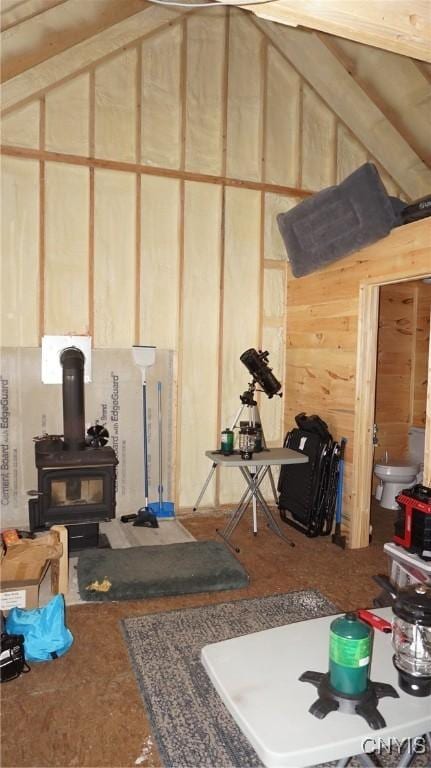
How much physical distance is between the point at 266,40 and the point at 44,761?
5571 millimetres

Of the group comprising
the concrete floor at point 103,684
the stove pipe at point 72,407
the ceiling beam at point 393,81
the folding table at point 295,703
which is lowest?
the concrete floor at point 103,684

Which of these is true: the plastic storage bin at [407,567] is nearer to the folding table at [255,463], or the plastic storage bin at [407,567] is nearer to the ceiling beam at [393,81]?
the folding table at [255,463]

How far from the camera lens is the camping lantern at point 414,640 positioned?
Answer: 4.38ft

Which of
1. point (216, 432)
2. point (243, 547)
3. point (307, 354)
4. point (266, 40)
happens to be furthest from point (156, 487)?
point (266, 40)

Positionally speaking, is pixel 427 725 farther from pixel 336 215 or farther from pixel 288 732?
pixel 336 215

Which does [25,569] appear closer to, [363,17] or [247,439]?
[247,439]

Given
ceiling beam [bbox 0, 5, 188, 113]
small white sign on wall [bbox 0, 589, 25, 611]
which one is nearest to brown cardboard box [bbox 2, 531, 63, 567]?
small white sign on wall [bbox 0, 589, 25, 611]

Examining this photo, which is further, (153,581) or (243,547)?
(243,547)

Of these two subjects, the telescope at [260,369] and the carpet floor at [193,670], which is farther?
the telescope at [260,369]

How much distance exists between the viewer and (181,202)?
15.2 ft

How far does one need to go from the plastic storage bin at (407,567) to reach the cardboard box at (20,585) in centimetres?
Result: 198

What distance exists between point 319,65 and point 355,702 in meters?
5.07

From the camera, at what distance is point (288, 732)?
1.19 m

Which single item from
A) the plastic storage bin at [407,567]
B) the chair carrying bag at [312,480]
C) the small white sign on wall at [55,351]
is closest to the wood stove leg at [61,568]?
the small white sign on wall at [55,351]
